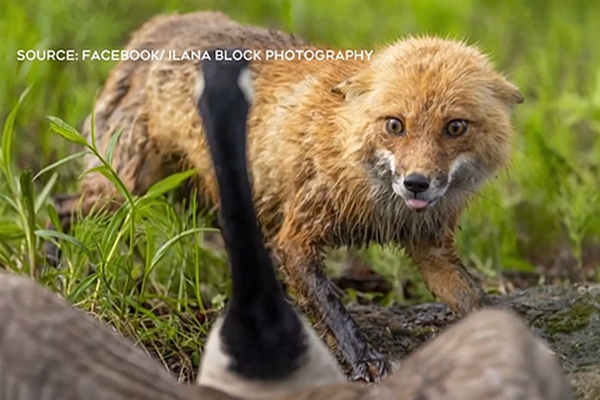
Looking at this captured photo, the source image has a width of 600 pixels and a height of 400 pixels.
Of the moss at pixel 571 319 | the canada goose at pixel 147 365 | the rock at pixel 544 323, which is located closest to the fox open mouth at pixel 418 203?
the rock at pixel 544 323

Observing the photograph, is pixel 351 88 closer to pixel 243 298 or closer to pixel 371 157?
pixel 371 157

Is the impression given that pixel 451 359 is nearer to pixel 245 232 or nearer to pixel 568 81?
pixel 245 232

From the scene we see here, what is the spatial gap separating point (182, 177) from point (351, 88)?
756 millimetres

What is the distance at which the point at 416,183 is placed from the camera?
4.69 meters

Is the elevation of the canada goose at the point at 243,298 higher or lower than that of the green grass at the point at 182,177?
higher

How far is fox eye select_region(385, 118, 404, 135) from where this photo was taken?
195 inches

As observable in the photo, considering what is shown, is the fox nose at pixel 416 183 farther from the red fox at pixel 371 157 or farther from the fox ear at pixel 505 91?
the fox ear at pixel 505 91

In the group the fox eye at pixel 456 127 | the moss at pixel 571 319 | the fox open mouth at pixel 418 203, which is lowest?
the moss at pixel 571 319

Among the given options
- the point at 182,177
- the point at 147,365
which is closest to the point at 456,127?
the point at 182,177

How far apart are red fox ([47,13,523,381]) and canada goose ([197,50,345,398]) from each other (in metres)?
1.17

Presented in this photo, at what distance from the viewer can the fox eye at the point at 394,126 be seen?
4941 millimetres

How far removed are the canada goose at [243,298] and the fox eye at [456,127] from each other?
1441 mm

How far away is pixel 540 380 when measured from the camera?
123 inches

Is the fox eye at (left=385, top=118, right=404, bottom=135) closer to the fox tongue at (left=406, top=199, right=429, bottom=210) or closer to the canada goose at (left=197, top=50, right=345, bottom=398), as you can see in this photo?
the fox tongue at (left=406, top=199, right=429, bottom=210)
